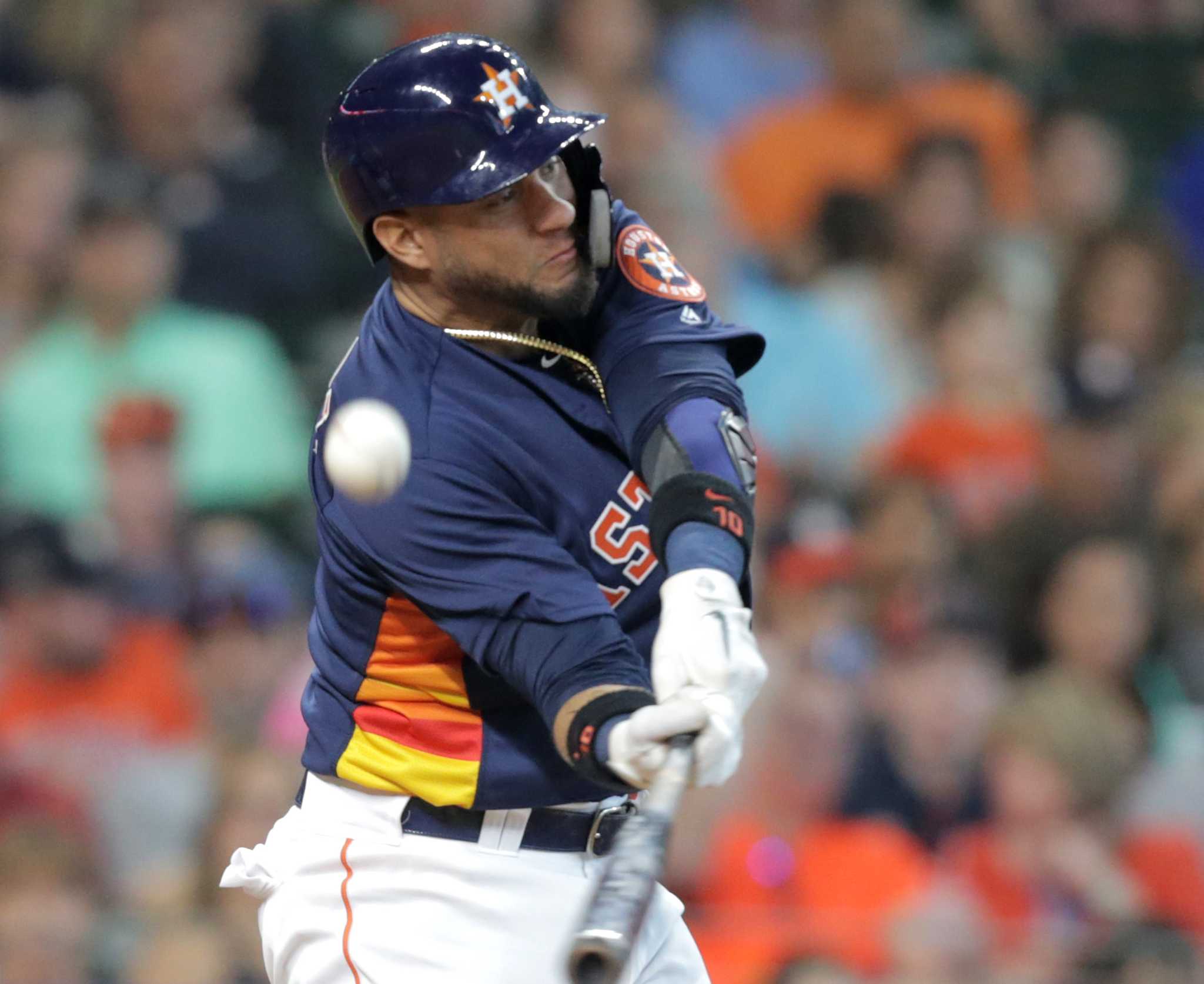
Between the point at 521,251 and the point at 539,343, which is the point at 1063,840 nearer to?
the point at 539,343

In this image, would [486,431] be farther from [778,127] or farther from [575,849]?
[778,127]

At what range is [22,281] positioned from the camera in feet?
19.2

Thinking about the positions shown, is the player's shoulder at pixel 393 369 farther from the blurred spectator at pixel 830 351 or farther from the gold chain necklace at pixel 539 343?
the blurred spectator at pixel 830 351

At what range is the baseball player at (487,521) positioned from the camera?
249 cm

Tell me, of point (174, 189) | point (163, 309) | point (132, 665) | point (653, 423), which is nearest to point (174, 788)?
point (132, 665)

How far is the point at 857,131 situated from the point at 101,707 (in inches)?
139

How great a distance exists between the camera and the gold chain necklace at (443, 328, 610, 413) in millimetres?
2643

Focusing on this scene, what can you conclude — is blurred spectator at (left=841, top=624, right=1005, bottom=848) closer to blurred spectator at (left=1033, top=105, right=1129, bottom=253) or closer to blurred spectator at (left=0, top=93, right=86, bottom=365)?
blurred spectator at (left=1033, top=105, right=1129, bottom=253)

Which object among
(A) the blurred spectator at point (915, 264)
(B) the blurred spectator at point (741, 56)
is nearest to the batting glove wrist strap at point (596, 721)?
(A) the blurred spectator at point (915, 264)

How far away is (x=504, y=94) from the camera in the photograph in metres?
2.56

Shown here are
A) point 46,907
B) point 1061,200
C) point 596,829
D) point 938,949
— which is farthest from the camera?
point 1061,200

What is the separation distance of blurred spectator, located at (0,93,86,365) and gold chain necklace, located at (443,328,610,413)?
3.54m

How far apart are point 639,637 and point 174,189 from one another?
387 centimetres

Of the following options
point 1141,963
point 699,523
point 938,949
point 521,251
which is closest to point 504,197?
point 521,251
